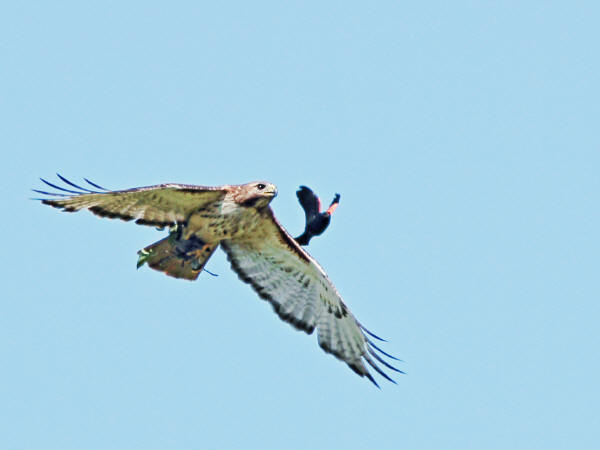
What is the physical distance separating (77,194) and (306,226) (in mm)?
3573

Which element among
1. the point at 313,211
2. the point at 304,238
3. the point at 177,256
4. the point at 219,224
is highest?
the point at 313,211

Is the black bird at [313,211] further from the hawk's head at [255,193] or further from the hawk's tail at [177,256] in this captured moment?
the hawk's tail at [177,256]

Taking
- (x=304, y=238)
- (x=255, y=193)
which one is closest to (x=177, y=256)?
(x=255, y=193)

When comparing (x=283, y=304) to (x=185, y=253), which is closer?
(x=185, y=253)

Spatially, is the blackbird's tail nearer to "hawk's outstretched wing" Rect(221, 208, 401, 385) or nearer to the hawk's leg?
"hawk's outstretched wing" Rect(221, 208, 401, 385)

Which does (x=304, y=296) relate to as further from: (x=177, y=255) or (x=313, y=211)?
(x=177, y=255)

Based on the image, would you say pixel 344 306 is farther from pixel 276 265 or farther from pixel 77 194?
pixel 77 194

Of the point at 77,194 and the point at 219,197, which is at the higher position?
the point at 219,197

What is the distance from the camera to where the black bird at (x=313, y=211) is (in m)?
16.2

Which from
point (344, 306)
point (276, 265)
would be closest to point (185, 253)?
point (276, 265)

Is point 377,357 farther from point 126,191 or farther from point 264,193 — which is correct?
point 126,191

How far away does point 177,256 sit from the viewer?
15.6 meters

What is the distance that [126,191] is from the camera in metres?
14.7

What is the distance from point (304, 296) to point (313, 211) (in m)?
1.45
